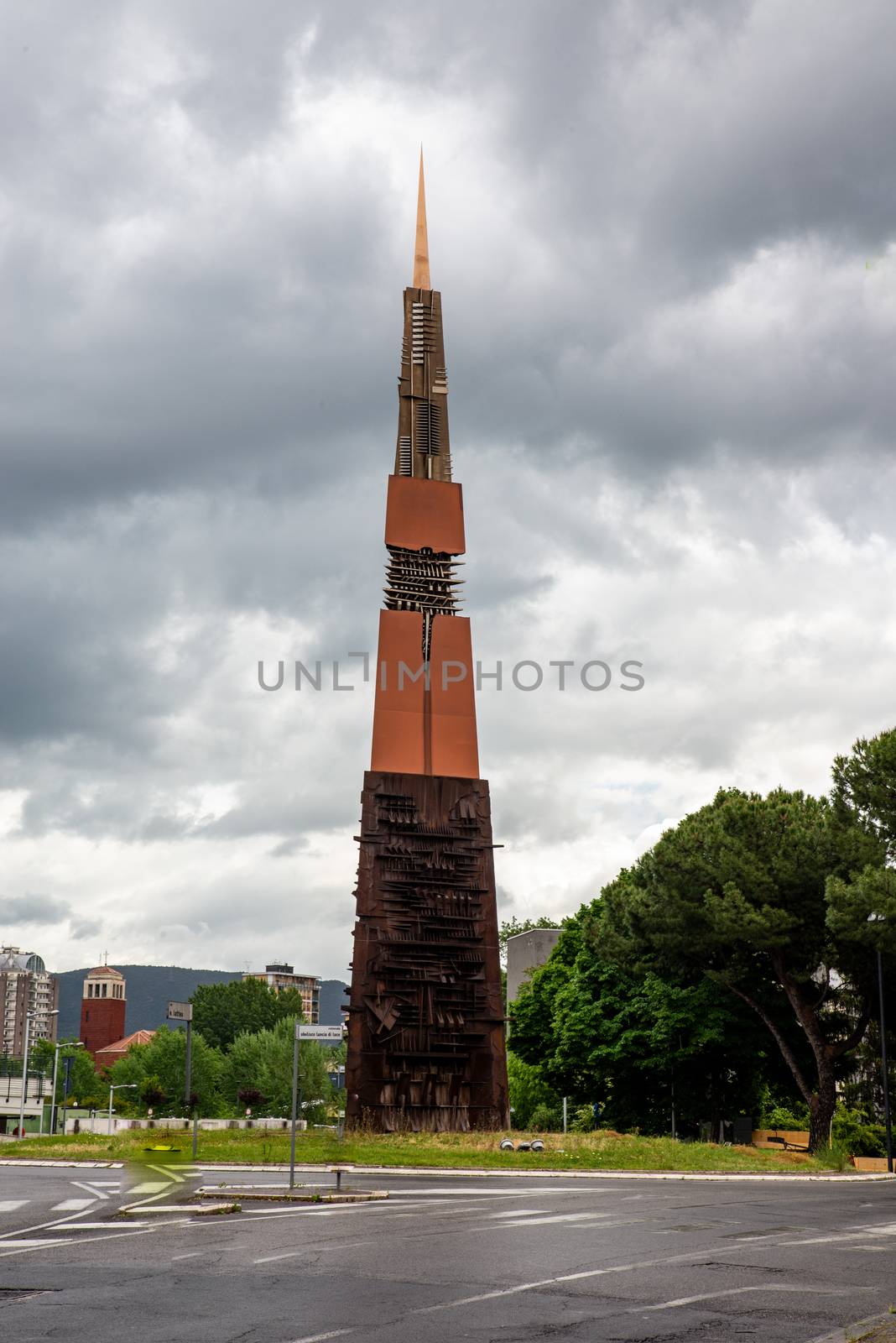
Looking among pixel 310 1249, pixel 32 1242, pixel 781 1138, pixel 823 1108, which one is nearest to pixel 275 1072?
pixel 781 1138

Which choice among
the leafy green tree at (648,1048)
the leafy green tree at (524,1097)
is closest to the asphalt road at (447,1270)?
the leafy green tree at (648,1048)

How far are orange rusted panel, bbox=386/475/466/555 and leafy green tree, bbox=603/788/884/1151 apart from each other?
13027 mm

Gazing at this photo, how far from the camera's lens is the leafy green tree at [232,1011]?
140500 millimetres

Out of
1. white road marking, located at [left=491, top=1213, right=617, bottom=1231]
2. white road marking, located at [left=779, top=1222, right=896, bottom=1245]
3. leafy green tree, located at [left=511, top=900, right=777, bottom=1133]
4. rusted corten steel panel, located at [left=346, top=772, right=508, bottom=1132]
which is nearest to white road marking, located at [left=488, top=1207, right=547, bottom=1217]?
white road marking, located at [left=491, top=1213, right=617, bottom=1231]

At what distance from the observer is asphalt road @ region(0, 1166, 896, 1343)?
9.88m

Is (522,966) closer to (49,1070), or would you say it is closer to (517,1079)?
(517,1079)

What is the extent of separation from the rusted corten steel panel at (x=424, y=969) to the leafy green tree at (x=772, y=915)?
294 inches

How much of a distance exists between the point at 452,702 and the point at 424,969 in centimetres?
914

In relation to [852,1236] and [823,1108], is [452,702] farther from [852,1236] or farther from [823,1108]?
[852,1236]

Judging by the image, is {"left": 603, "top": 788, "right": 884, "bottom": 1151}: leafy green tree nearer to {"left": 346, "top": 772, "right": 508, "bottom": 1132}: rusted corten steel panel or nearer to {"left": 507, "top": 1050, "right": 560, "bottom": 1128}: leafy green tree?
{"left": 346, "top": 772, "right": 508, "bottom": 1132}: rusted corten steel panel

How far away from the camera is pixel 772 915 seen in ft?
142

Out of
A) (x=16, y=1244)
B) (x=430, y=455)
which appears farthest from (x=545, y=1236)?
(x=430, y=455)

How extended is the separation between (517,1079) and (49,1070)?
269ft

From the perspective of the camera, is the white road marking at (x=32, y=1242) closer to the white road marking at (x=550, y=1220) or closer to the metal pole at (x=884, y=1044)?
the white road marking at (x=550, y=1220)
